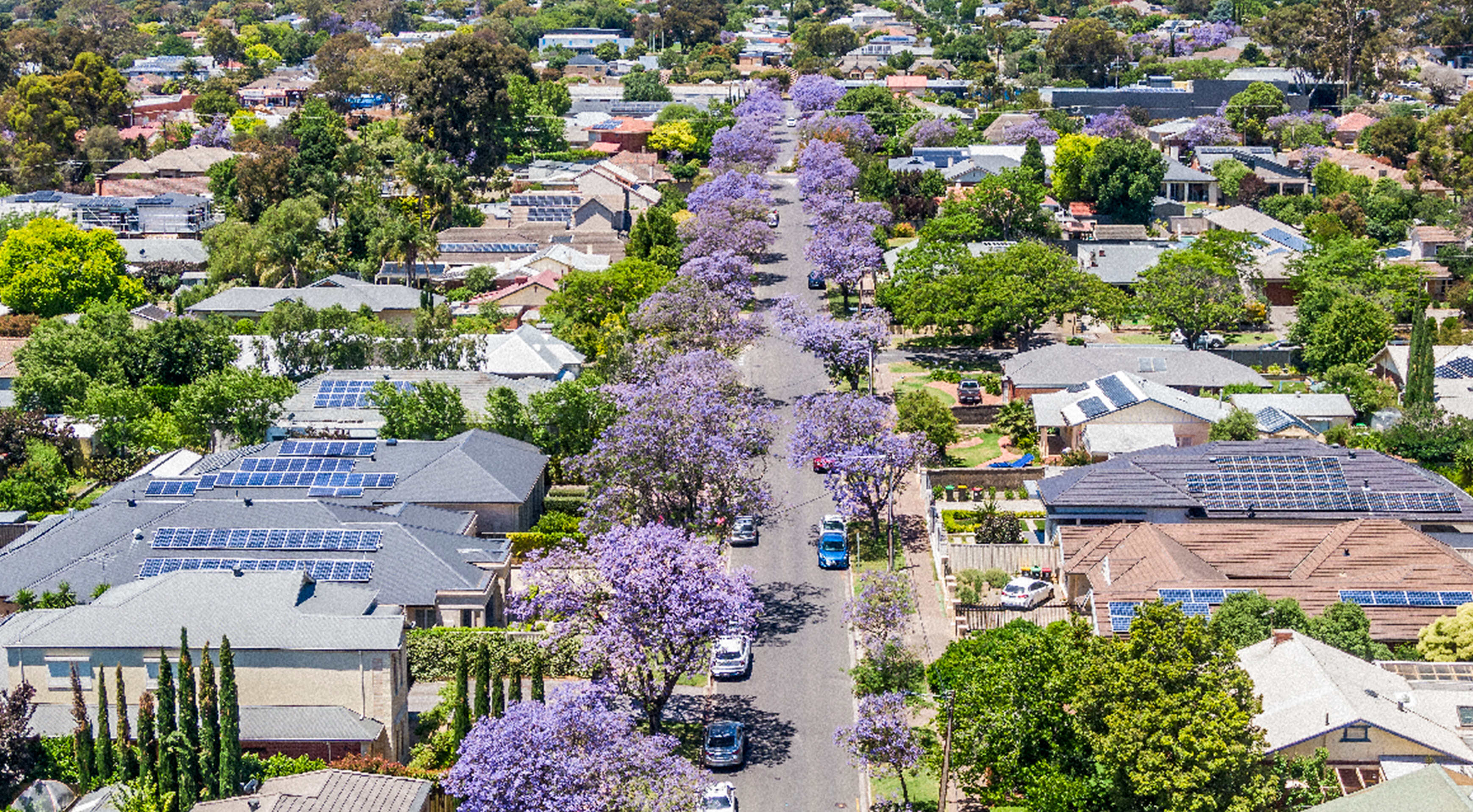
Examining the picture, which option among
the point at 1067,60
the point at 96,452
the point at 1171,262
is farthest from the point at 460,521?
the point at 1067,60

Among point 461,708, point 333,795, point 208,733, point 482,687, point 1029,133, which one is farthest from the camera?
point 1029,133

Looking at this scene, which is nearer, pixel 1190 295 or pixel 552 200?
pixel 1190 295

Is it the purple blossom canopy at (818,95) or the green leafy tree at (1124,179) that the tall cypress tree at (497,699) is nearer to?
the green leafy tree at (1124,179)

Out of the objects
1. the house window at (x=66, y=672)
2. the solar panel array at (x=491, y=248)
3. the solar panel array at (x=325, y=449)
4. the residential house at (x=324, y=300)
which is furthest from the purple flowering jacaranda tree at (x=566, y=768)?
the solar panel array at (x=491, y=248)

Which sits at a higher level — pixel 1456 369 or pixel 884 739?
pixel 884 739

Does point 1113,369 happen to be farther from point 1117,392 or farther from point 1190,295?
point 1190,295

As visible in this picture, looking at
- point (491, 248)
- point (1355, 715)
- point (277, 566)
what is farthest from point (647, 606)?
point (491, 248)

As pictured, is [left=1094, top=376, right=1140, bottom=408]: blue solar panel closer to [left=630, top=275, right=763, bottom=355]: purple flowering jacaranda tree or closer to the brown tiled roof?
the brown tiled roof

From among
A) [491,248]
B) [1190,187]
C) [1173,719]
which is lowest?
[491,248]
